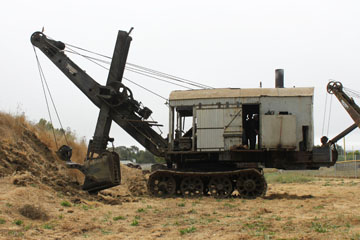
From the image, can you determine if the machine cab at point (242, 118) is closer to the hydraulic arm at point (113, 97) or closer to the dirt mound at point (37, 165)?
the hydraulic arm at point (113, 97)

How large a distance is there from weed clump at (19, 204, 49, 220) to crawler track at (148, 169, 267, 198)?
660cm

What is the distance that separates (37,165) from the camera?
14898 millimetres

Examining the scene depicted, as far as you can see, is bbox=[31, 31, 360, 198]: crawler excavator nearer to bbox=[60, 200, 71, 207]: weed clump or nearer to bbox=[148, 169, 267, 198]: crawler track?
bbox=[148, 169, 267, 198]: crawler track

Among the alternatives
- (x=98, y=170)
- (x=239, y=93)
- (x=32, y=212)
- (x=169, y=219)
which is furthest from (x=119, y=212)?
(x=239, y=93)

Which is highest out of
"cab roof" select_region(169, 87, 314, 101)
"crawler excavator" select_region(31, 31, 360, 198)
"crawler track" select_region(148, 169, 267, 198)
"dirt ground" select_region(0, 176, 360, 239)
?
"cab roof" select_region(169, 87, 314, 101)

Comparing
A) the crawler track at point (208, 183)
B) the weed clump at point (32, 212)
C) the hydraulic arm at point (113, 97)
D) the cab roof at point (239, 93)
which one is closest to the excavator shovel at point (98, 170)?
the hydraulic arm at point (113, 97)

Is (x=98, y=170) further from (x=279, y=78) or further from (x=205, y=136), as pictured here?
(x=279, y=78)

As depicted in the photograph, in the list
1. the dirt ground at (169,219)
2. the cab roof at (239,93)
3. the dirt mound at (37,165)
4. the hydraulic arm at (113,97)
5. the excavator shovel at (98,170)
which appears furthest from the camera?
the hydraulic arm at (113,97)

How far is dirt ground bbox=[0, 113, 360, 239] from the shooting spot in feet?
26.4

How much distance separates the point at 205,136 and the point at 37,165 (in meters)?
6.29

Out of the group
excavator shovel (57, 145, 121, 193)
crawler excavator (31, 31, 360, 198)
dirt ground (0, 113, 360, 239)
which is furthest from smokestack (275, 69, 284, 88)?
excavator shovel (57, 145, 121, 193)

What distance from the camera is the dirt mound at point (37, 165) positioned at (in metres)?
13.5

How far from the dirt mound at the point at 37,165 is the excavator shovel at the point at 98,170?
0.40m

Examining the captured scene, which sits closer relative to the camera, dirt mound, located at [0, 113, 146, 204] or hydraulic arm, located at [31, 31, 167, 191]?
dirt mound, located at [0, 113, 146, 204]
